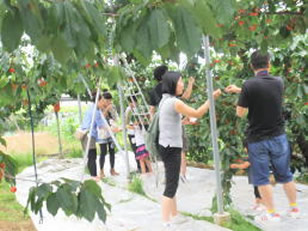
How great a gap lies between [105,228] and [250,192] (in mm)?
1813

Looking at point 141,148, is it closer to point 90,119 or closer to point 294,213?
point 90,119

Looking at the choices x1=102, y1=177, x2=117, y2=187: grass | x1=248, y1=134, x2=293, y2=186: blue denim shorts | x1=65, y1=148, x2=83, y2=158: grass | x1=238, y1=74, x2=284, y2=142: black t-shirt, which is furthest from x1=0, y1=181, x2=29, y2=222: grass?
x1=65, y1=148, x2=83, y2=158: grass

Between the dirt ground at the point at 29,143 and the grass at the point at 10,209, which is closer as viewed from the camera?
the grass at the point at 10,209

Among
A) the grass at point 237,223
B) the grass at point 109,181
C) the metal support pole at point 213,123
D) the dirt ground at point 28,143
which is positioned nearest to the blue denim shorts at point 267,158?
the metal support pole at point 213,123

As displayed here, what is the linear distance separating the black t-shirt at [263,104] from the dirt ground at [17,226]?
235cm

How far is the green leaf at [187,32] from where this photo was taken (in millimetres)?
1032

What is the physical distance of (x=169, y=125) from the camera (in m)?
3.55

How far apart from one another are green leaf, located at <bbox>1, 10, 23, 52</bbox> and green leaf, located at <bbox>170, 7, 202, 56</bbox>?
14.2 inches

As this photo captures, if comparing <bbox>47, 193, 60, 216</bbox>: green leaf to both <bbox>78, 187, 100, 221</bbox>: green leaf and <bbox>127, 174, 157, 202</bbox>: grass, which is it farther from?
<bbox>127, 174, 157, 202</bbox>: grass

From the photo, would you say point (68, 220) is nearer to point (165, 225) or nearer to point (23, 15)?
point (165, 225)

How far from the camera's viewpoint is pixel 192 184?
5.67 metres

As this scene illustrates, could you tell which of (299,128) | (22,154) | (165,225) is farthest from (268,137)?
(22,154)

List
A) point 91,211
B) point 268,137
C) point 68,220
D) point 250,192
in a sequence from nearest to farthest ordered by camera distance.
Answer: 1. point 91,211
2. point 268,137
3. point 68,220
4. point 250,192

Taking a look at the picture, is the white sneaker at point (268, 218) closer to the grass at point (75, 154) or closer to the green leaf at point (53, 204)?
the green leaf at point (53, 204)
